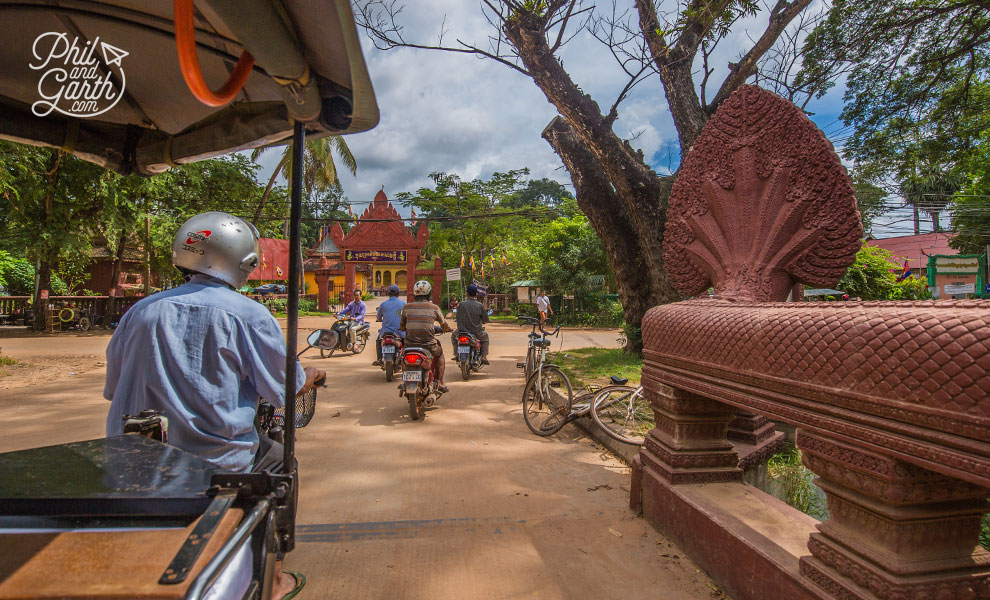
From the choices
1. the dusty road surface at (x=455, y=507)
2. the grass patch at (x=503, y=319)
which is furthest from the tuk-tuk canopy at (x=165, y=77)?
the grass patch at (x=503, y=319)

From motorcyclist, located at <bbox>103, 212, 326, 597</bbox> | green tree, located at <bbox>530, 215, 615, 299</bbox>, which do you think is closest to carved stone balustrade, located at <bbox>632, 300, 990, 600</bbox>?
motorcyclist, located at <bbox>103, 212, 326, 597</bbox>

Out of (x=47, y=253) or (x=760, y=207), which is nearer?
(x=760, y=207)

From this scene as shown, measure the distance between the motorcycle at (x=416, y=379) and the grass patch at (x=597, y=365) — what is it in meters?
2.22

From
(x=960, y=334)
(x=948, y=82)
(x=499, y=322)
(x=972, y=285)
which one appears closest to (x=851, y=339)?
(x=960, y=334)

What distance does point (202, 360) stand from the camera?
1833mm

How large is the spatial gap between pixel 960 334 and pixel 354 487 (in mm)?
3387

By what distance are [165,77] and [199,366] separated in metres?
1.37

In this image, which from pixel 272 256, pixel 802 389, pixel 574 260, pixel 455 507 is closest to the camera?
pixel 802 389

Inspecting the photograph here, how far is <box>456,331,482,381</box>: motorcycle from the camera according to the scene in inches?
316

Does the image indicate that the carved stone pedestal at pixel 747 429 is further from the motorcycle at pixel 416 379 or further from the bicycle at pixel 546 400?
the motorcycle at pixel 416 379

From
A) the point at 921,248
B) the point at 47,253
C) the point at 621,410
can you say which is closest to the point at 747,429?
the point at 621,410

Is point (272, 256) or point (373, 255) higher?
point (373, 255)

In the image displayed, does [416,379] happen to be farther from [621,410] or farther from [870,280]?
[870,280]

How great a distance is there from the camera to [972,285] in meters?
22.8
